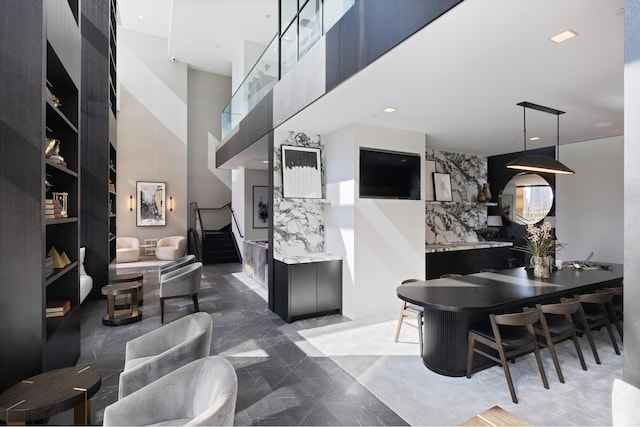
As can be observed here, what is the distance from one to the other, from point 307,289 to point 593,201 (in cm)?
546

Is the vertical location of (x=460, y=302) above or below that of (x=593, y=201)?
below

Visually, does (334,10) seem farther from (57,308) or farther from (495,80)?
(57,308)

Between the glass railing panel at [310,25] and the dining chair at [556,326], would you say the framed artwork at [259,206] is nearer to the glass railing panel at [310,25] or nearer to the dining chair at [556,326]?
the glass railing panel at [310,25]

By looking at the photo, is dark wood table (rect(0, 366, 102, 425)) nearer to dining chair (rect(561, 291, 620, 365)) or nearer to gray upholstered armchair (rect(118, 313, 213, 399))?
gray upholstered armchair (rect(118, 313, 213, 399))

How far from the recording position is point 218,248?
11.1 metres

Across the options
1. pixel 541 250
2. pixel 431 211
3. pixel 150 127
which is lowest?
pixel 541 250

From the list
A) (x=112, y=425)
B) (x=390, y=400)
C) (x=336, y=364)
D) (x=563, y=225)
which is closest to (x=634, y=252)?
(x=390, y=400)

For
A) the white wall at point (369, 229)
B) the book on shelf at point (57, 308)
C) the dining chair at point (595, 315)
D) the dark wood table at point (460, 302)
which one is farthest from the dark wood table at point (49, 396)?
the dining chair at point (595, 315)

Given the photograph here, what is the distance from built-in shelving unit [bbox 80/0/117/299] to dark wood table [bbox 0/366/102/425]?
4541mm

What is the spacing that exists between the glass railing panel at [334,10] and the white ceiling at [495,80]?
2.64 ft

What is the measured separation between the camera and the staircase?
1067cm

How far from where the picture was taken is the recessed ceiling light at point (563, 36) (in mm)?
2352

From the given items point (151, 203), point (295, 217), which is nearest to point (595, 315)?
point (295, 217)

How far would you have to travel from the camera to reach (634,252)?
4.52ft
